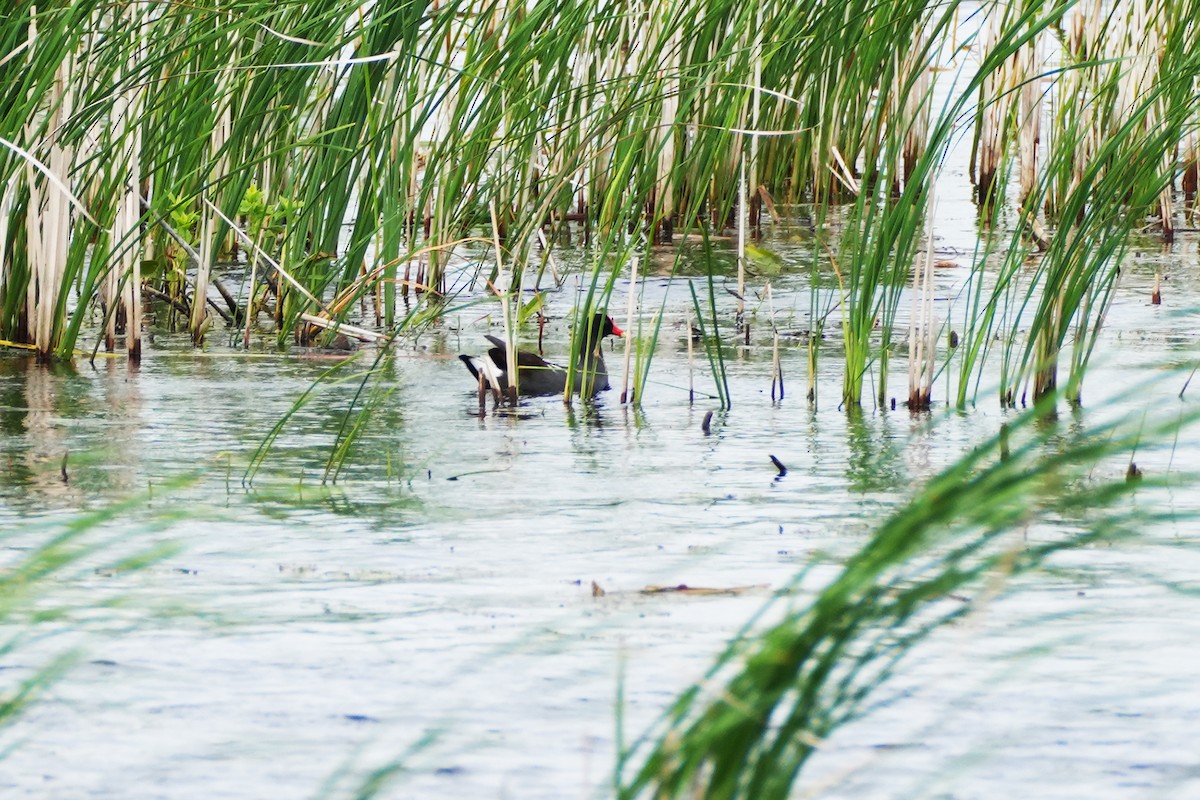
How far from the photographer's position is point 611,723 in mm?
2695

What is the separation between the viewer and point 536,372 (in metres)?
5.95

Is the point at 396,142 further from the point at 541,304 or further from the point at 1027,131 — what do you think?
the point at 1027,131

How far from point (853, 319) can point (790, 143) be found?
3.61 m

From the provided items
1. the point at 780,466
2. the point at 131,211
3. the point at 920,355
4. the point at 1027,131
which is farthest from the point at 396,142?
the point at 1027,131

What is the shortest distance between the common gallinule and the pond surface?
16cm

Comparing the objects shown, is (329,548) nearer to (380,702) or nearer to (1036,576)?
(380,702)

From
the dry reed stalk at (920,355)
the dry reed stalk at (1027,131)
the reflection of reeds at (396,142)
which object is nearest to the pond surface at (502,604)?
the dry reed stalk at (920,355)

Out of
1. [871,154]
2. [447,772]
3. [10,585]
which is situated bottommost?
[447,772]

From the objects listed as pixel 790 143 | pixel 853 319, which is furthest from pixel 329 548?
pixel 790 143

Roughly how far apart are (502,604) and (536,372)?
2.69m

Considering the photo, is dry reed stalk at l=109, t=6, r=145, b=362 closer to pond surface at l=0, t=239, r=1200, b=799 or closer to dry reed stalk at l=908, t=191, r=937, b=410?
pond surface at l=0, t=239, r=1200, b=799

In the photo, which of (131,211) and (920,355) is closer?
(920,355)

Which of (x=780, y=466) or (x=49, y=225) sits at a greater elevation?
(x=49, y=225)

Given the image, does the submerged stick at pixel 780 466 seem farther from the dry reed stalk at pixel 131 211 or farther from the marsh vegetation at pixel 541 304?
the dry reed stalk at pixel 131 211
